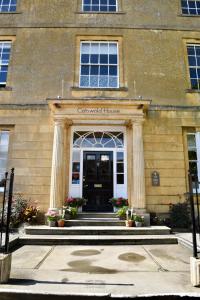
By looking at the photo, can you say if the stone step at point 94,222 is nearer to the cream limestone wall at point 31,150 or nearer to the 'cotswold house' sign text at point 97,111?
the cream limestone wall at point 31,150

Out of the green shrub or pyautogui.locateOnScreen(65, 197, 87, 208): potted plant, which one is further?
pyautogui.locateOnScreen(65, 197, 87, 208): potted plant

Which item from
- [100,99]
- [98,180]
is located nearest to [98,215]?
[98,180]

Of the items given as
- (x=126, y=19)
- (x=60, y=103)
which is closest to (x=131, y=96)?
(x=60, y=103)

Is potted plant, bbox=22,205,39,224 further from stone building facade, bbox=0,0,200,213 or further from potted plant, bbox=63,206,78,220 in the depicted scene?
potted plant, bbox=63,206,78,220

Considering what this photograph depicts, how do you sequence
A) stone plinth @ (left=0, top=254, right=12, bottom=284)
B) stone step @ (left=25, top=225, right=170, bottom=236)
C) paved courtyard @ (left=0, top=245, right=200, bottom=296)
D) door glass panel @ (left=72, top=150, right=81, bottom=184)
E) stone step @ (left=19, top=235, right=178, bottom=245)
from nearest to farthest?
paved courtyard @ (left=0, top=245, right=200, bottom=296) < stone plinth @ (left=0, top=254, right=12, bottom=284) < stone step @ (left=19, top=235, right=178, bottom=245) < stone step @ (left=25, top=225, right=170, bottom=236) < door glass panel @ (left=72, top=150, right=81, bottom=184)

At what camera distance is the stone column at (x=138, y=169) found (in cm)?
928

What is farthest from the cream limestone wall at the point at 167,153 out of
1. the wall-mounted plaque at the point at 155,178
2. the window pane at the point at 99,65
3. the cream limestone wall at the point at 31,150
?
the cream limestone wall at the point at 31,150

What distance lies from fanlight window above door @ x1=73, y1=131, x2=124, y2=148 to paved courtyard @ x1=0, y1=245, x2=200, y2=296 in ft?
15.4

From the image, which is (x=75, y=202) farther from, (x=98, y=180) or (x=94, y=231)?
(x=94, y=231)

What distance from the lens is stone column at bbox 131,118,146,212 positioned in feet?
30.5

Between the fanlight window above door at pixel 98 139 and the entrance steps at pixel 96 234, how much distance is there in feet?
10.1

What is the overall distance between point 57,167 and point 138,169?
313 centimetres

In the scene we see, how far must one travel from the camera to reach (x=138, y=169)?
31.1ft

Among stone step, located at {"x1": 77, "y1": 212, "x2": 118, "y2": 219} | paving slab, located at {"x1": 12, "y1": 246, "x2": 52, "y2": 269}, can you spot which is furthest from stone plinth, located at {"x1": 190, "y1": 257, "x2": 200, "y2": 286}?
stone step, located at {"x1": 77, "y1": 212, "x2": 118, "y2": 219}
